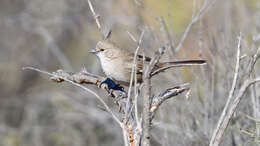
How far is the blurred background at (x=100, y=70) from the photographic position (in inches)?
174

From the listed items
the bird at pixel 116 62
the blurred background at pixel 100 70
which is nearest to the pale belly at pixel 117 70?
the bird at pixel 116 62

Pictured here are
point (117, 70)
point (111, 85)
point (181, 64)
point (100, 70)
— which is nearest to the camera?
point (181, 64)

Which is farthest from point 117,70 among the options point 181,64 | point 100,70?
point 100,70

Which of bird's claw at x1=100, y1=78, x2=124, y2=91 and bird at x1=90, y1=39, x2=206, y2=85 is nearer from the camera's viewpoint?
bird's claw at x1=100, y1=78, x2=124, y2=91

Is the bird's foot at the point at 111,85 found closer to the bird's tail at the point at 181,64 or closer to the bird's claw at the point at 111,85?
the bird's claw at the point at 111,85

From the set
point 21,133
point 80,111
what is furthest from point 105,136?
point 21,133

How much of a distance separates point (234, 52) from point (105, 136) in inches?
156

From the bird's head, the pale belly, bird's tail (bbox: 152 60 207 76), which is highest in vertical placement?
the bird's head

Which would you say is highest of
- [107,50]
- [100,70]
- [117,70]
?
[100,70]

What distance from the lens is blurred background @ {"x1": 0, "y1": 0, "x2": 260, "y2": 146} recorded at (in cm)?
442

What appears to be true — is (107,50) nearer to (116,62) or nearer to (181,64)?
(116,62)

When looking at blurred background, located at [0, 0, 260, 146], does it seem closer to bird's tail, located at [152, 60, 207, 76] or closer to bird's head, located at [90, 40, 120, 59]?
bird's head, located at [90, 40, 120, 59]

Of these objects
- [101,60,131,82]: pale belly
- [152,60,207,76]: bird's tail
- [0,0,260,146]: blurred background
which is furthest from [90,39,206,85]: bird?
[152,60,207,76]: bird's tail

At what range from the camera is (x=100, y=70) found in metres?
8.05
